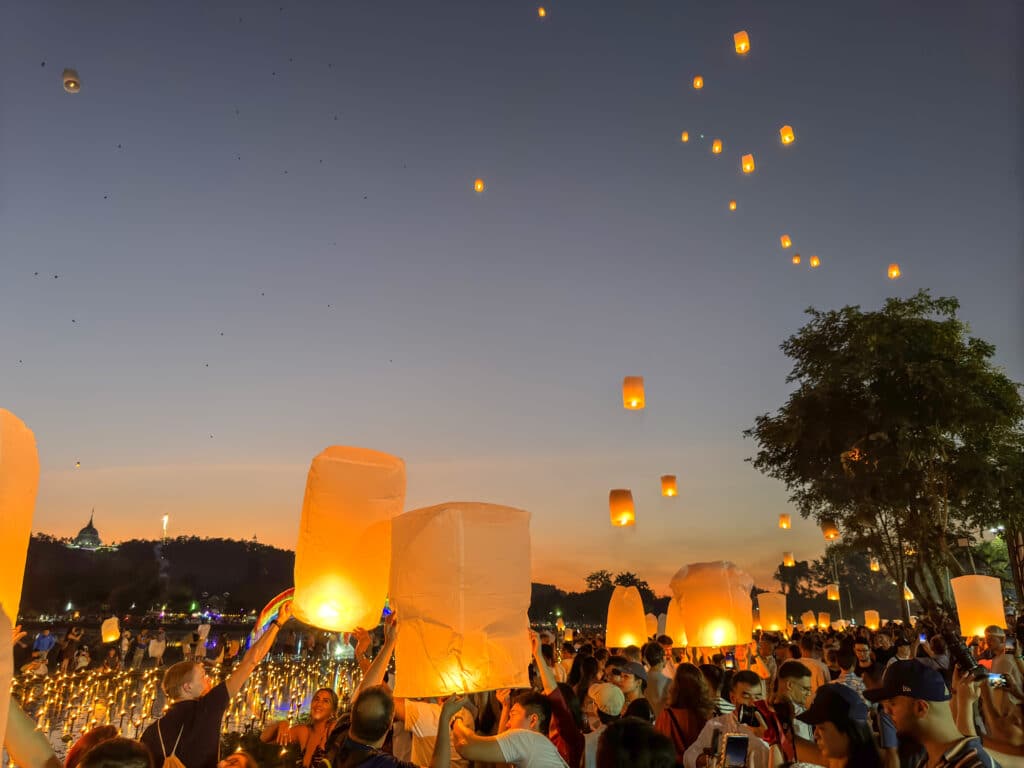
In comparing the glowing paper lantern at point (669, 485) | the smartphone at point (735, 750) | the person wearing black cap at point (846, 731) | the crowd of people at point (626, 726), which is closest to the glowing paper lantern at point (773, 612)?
the glowing paper lantern at point (669, 485)

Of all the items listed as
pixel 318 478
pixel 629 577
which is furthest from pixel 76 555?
pixel 318 478

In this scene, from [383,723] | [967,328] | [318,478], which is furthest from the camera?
[967,328]

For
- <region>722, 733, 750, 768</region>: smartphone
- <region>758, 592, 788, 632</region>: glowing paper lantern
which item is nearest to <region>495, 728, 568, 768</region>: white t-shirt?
Result: <region>722, 733, 750, 768</region>: smartphone

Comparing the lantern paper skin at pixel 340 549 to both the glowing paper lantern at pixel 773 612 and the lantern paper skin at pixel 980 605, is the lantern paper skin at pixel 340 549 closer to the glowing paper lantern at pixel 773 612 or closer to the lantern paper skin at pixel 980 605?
the lantern paper skin at pixel 980 605

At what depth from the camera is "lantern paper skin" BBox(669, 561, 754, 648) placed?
768cm

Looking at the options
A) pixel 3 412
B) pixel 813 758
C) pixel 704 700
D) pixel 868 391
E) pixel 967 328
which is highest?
pixel 967 328

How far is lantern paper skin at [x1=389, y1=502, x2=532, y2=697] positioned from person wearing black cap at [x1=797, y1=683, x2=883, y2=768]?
4.93ft

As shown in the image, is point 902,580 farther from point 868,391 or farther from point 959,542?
point 868,391

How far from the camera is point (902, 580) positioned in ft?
62.2

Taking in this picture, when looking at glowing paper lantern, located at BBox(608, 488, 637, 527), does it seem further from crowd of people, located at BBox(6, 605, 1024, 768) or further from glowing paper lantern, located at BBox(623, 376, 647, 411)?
crowd of people, located at BBox(6, 605, 1024, 768)

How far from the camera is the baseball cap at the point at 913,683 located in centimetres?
256

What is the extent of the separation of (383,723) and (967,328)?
801 inches

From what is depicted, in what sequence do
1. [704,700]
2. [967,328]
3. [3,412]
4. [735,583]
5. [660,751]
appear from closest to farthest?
[3,412] → [660,751] → [704,700] → [735,583] → [967,328]

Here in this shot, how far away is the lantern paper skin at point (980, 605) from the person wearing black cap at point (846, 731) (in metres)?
9.49
